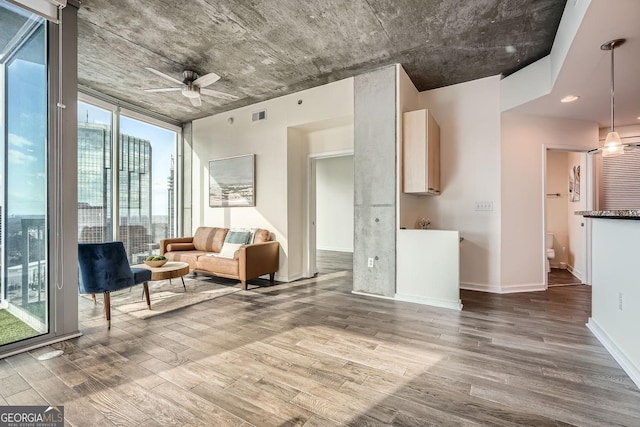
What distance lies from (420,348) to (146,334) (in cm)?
253

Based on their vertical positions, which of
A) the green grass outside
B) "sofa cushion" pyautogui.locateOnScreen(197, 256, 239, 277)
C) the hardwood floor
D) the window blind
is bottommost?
the hardwood floor

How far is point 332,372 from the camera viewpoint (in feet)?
6.59

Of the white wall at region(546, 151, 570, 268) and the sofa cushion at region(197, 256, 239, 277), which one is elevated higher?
the white wall at region(546, 151, 570, 268)

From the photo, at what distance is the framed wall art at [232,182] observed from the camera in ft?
17.2

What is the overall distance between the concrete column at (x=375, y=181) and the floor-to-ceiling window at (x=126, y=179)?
425 centimetres

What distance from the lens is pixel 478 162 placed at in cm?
425

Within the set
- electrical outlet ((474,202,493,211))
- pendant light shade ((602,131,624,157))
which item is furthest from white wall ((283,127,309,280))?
pendant light shade ((602,131,624,157))

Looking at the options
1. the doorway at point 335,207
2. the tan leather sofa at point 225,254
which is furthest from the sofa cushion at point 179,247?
the doorway at point 335,207

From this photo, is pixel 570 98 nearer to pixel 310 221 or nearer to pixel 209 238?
pixel 310 221

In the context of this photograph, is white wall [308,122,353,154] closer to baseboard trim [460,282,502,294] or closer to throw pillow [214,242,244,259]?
throw pillow [214,242,244,259]

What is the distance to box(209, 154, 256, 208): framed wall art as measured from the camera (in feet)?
17.2

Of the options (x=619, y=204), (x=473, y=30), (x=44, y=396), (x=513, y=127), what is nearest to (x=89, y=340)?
(x=44, y=396)

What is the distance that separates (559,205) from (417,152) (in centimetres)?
417

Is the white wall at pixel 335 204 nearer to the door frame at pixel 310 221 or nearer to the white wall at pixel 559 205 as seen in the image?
the door frame at pixel 310 221
